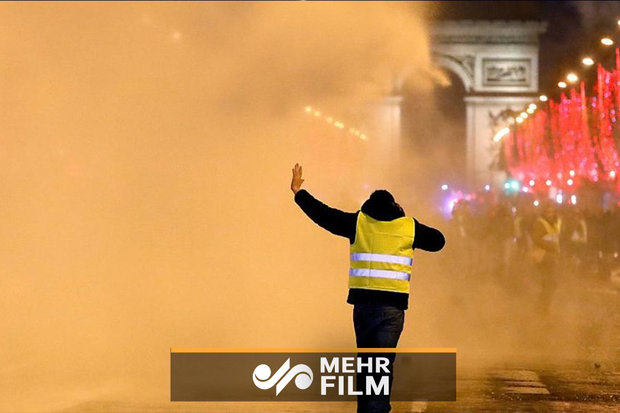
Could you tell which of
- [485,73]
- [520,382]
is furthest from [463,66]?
[520,382]

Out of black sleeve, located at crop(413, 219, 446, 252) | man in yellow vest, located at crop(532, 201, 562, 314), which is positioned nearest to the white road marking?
black sleeve, located at crop(413, 219, 446, 252)

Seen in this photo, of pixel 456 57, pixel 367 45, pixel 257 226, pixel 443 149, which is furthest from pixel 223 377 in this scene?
pixel 443 149

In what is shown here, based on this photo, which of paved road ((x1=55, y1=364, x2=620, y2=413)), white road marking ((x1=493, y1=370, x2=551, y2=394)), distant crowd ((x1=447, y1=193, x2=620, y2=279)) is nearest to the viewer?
paved road ((x1=55, y1=364, x2=620, y2=413))

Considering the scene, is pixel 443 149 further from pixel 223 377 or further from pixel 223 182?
pixel 223 377

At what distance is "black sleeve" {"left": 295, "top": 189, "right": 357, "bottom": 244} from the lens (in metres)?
6.01

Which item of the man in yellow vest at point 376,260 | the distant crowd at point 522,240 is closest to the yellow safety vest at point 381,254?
the man in yellow vest at point 376,260

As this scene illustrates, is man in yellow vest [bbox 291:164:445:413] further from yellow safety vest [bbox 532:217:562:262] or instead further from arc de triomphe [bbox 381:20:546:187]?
arc de triomphe [bbox 381:20:546:187]

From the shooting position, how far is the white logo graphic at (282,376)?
7371 mm

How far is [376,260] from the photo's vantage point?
602cm

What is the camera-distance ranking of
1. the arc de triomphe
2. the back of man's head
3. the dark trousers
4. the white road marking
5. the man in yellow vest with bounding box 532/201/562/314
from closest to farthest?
the dark trousers < the back of man's head < the white road marking < the man in yellow vest with bounding box 532/201/562/314 < the arc de triomphe

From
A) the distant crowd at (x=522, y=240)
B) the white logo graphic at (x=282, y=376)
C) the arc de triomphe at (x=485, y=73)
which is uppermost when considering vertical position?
the arc de triomphe at (x=485, y=73)

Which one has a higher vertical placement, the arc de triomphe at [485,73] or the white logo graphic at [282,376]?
the arc de triomphe at [485,73]

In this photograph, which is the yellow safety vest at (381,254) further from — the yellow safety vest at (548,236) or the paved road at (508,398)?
the yellow safety vest at (548,236)

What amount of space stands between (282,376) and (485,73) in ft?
187
